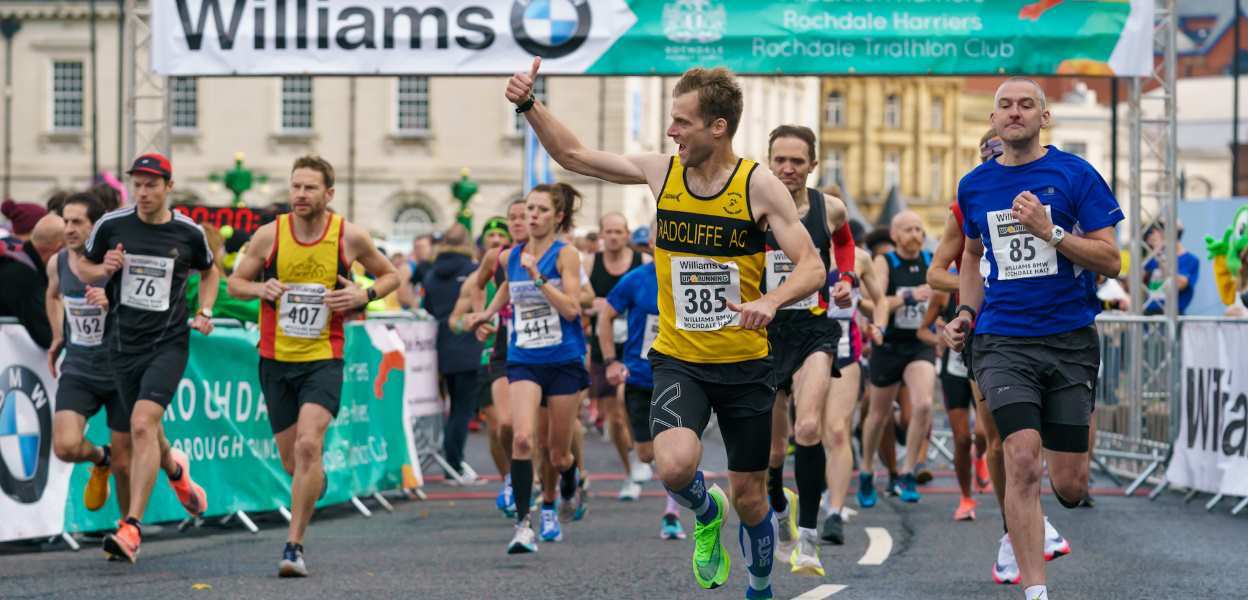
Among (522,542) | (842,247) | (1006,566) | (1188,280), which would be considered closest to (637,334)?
(522,542)

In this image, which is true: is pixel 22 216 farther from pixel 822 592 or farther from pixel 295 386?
pixel 822 592

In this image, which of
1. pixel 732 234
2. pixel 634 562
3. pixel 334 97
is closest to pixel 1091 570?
pixel 634 562

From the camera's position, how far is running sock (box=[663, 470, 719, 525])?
307 inches

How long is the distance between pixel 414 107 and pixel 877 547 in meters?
53.5

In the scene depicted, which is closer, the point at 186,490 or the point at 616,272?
the point at 186,490

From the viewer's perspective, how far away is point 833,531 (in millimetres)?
11227

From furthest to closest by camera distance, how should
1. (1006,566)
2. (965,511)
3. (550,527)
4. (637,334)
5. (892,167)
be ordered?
1. (892,167)
2. (637,334)
3. (965,511)
4. (550,527)
5. (1006,566)

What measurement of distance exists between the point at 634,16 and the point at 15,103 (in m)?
53.3

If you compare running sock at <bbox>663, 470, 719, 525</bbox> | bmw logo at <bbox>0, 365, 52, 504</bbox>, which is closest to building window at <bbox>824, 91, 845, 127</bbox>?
bmw logo at <bbox>0, 365, 52, 504</bbox>

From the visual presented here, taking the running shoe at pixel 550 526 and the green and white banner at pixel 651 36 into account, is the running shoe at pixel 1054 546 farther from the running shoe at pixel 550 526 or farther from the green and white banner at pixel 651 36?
the green and white banner at pixel 651 36

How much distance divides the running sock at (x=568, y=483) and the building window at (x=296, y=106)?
51786 millimetres

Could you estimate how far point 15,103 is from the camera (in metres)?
65.8

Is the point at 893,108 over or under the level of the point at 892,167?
over

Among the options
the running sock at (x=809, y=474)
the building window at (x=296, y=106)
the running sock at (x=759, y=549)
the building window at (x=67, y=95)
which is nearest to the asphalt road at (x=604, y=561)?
the running sock at (x=809, y=474)
